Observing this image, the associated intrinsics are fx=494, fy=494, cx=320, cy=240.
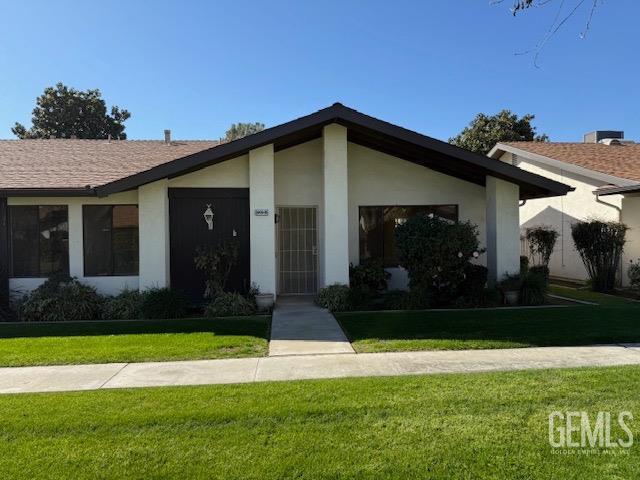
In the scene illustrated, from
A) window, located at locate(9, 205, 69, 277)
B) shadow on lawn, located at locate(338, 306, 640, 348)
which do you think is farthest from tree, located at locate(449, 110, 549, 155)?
window, located at locate(9, 205, 69, 277)

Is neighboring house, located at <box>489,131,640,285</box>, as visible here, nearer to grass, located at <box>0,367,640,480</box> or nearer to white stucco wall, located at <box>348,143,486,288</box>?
white stucco wall, located at <box>348,143,486,288</box>

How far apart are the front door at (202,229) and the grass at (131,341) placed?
79.7 inches

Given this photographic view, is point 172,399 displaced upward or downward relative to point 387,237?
downward

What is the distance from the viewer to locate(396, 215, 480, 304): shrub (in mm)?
10281

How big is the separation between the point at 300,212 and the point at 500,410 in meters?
9.06

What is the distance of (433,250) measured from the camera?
1027cm

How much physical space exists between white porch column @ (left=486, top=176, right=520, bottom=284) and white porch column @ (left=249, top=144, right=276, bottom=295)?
5.30 m

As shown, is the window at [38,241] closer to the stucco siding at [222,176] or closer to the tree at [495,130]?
the stucco siding at [222,176]

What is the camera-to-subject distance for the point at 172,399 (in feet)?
16.5

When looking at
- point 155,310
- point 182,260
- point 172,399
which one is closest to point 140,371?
point 172,399

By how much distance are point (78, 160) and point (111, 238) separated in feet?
10.4

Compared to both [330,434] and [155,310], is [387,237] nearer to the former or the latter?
[155,310]

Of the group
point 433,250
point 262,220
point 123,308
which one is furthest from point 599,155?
point 123,308

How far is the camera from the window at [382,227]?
13016mm
